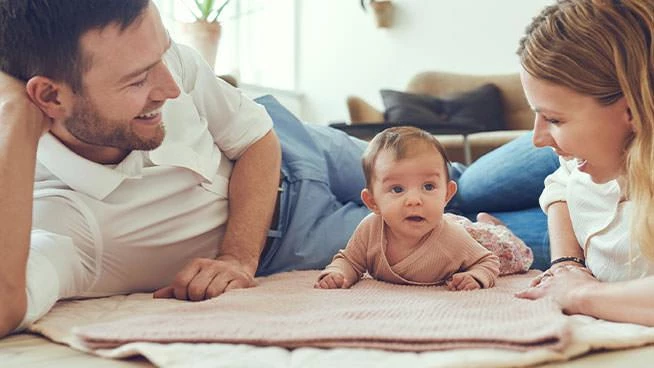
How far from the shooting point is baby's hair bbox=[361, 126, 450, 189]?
1.49 m

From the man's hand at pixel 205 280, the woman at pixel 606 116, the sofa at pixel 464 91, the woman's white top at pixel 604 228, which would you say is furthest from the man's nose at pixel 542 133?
the sofa at pixel 464 91

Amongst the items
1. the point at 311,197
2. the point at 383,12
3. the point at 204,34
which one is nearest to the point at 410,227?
the point at 311,197

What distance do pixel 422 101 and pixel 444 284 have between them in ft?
11.7

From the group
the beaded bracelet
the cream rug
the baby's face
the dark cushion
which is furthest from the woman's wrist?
the dark cushion

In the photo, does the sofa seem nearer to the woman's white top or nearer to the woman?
the woman's white top

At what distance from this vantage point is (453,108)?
5.01 m

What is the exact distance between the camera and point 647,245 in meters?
1.14

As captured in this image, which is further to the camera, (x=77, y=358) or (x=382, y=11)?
(x=382, y=11)

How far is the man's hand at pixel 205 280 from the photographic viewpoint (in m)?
1.38

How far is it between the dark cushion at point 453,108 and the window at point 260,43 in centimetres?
97

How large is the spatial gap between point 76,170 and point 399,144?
543 millimetres

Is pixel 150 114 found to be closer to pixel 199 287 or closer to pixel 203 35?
pixel 199 287

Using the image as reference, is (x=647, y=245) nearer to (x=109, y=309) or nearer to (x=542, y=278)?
(x=542, y=278)

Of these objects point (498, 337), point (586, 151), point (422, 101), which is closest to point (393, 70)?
point (422, 101)
